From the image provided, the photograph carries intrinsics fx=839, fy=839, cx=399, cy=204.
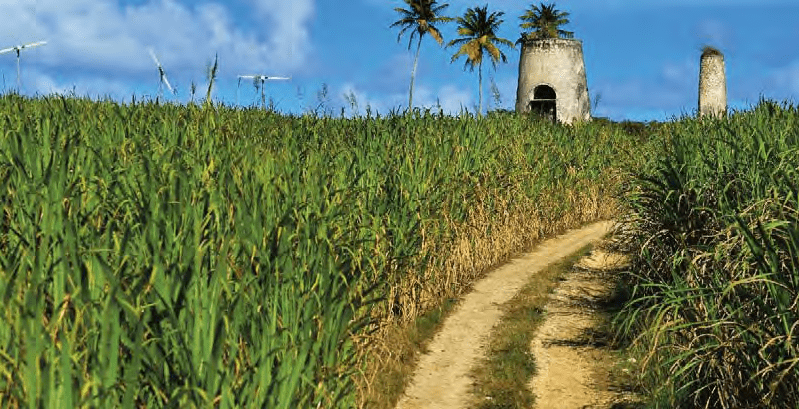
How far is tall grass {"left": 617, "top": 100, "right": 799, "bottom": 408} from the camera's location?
5453mm

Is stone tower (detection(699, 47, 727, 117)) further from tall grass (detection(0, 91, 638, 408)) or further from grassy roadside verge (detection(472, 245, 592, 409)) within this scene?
tall grass (detection(0, 91, 638, 408))

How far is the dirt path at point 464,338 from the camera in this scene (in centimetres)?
770

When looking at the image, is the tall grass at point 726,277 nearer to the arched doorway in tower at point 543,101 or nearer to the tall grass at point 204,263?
the tall grass at point 204,263

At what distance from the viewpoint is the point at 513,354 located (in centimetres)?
882

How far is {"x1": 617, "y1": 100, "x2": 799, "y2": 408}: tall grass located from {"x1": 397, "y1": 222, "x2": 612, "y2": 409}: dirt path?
1672 millimetres

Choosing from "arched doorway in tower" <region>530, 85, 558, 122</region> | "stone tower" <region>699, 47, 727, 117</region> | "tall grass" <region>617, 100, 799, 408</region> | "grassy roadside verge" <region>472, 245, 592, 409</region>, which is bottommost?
"grassy roadside verge" <region>472, 245, 592, 409</region>

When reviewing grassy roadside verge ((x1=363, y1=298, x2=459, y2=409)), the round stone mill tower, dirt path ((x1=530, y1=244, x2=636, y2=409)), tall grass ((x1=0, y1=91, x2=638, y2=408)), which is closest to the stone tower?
the round stone mill tower

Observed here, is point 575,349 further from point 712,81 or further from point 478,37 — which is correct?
point 478,37

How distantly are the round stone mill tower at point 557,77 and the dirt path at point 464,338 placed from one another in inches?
533

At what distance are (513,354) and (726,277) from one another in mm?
2841

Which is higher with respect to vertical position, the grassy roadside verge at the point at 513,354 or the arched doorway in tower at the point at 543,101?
the arched doorway in tower at the point at 543,101

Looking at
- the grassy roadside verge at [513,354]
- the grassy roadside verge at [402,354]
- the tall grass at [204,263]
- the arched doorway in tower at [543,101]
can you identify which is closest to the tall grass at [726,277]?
the grassy roadside verge at [513,354]

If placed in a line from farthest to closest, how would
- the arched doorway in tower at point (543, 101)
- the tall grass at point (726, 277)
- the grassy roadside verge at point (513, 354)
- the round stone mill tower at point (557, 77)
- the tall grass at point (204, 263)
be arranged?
the arched doorway in tower at point (543, 101) → the round stone mill tower at point (557, 77) → the grassy roadside verge at point (513, 354) → the tall grass at point (726, 277) → the tall grass at point (204, 263)

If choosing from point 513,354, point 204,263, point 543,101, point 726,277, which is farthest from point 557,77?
point 204,263
